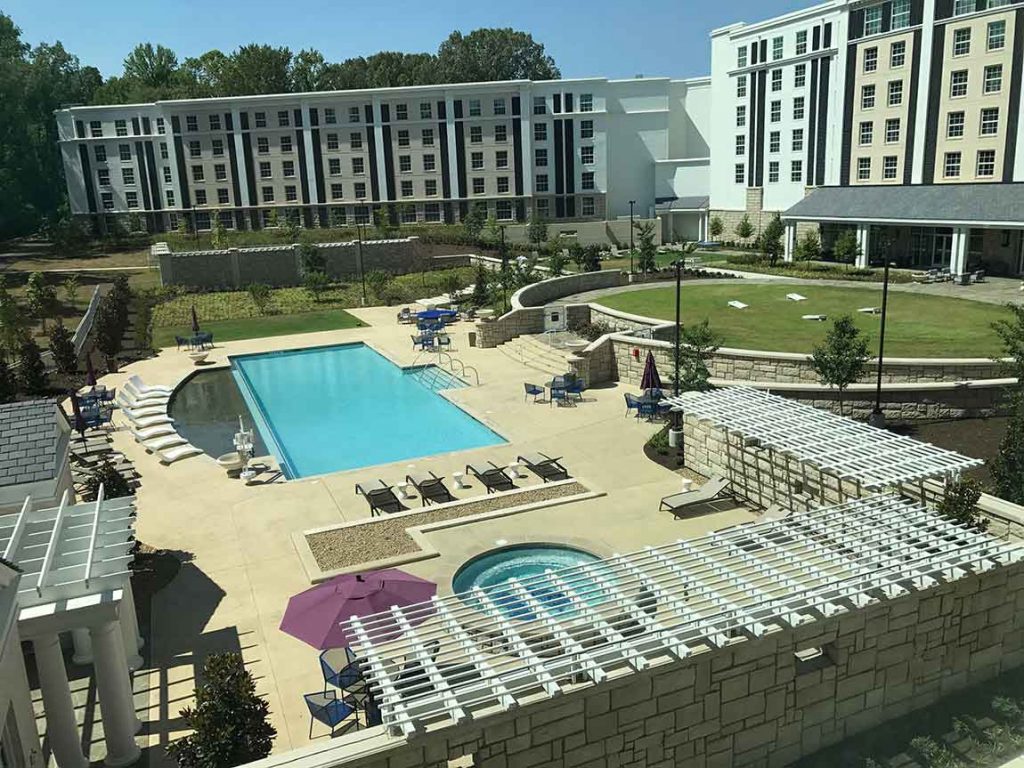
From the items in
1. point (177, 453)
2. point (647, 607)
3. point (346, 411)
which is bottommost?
point (346, 411)

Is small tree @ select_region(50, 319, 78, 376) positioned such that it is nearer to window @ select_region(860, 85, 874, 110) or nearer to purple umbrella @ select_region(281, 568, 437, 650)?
purple umbrella @ select_region(281, 568, 437, 650)

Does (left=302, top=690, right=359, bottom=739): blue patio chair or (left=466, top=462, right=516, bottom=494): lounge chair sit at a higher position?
(left=302, top=690, right=359, bottom=739): blue patio chair

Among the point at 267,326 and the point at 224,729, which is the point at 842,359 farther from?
the point at 267,326

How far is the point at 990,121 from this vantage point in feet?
153

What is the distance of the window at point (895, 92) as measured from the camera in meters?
51.5

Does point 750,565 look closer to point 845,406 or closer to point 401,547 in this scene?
point 401,547

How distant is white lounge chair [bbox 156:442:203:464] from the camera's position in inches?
913

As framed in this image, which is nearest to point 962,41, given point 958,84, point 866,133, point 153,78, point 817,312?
point 958,84

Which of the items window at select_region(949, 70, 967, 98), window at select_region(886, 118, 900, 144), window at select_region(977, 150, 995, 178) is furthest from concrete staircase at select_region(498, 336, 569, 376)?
window at select_region(949, 70, 967, 98)

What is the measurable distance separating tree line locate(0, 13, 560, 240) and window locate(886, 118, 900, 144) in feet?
233

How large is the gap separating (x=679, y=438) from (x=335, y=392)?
16.1m

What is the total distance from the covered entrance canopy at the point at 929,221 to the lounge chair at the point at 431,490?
3312 centimetres

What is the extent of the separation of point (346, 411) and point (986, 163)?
3995 centimetres

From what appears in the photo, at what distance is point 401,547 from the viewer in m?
16.7
